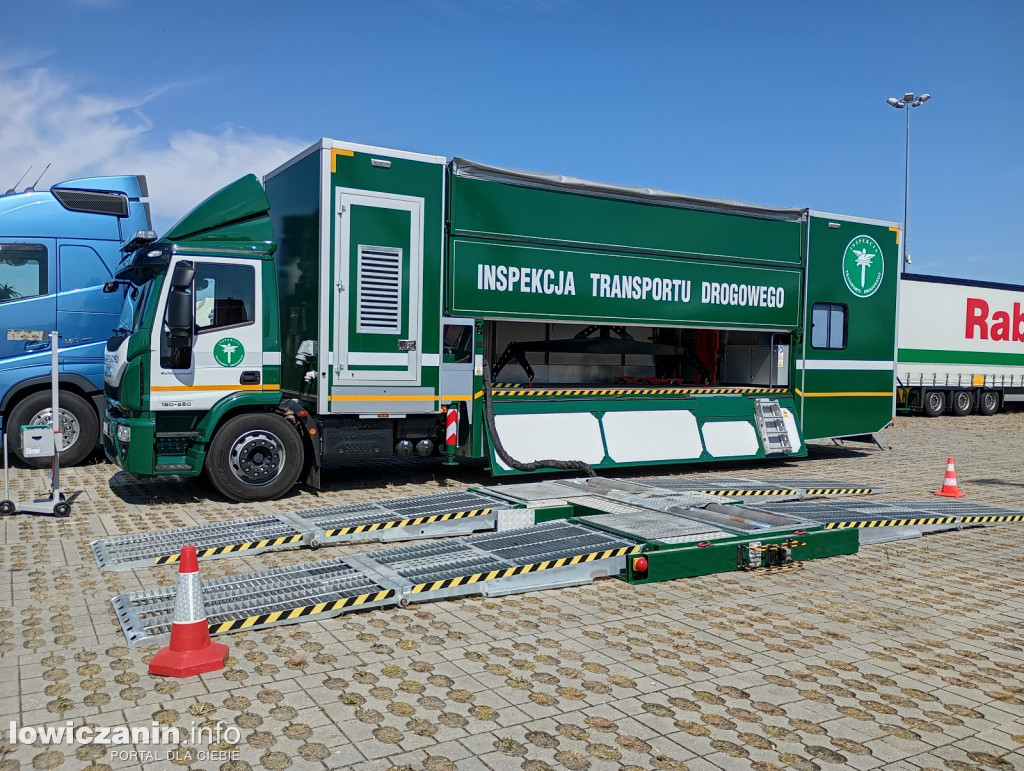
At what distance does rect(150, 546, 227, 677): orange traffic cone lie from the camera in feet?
14.3

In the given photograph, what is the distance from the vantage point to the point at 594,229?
435 inches

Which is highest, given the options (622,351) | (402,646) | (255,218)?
(255,218)

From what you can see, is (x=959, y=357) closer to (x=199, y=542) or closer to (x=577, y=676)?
(x=199, y=542)

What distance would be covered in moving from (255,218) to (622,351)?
19.6 feet

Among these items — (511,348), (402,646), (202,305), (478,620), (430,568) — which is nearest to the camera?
(402,646)

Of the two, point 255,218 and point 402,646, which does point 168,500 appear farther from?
point 402,646

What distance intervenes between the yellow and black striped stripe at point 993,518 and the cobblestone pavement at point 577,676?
147cm

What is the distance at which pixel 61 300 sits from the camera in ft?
36.5

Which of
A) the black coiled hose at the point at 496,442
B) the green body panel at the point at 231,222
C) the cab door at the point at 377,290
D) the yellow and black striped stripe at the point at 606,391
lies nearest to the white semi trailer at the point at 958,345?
the yellow and black striped stripe at the point at 606,391

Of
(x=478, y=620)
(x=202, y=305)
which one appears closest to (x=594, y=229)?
(x=202, y=305)

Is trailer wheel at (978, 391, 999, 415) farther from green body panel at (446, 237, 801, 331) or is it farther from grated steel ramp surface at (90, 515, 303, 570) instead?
grated steel ramp surface at (90, 515, 303, 570)

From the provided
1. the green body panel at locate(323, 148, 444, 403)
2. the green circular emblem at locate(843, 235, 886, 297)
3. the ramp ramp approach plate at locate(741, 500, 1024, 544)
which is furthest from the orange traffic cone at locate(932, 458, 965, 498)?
the green body panel at locate(323, 148, 444, 403)

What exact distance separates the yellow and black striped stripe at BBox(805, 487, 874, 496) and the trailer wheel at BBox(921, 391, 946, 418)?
17.2m

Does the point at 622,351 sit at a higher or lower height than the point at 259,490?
higher
